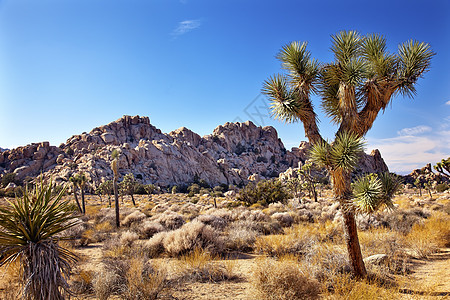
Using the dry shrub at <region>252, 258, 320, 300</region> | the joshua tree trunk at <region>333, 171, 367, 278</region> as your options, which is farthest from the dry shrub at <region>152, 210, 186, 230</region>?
the joshua tree trunk at <region>333, 171, 367, 278</region>

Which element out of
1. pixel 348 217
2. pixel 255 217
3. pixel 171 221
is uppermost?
pixel 348 217

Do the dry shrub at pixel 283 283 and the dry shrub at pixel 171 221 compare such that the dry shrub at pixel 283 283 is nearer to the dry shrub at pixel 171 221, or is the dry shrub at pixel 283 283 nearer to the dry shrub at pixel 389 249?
the dry shrub at pixel 389 249

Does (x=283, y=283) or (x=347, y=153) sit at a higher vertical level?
(x=347, y=153)

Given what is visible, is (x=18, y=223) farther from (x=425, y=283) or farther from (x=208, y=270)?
(x=425, y=283)

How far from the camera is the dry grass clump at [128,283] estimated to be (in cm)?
461

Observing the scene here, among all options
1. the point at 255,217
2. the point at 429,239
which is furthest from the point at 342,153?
the point at 255,217

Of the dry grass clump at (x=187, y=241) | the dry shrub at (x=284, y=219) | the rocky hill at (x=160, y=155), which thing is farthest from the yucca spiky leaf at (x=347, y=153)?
the rocky hill at (x=160, y=155)

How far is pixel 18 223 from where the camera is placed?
11.0ft

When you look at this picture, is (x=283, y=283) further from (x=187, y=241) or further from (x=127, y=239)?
(x=127, y=239)

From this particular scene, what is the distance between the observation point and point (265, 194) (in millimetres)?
23359

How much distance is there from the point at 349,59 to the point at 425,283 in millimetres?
5737

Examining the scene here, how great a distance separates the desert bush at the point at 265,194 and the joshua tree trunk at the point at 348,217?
1713 cm

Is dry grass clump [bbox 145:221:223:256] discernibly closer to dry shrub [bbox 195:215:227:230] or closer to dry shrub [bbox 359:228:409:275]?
dry shrub [bbox 195:215:227:230]

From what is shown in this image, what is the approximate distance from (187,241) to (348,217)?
5318 mm
